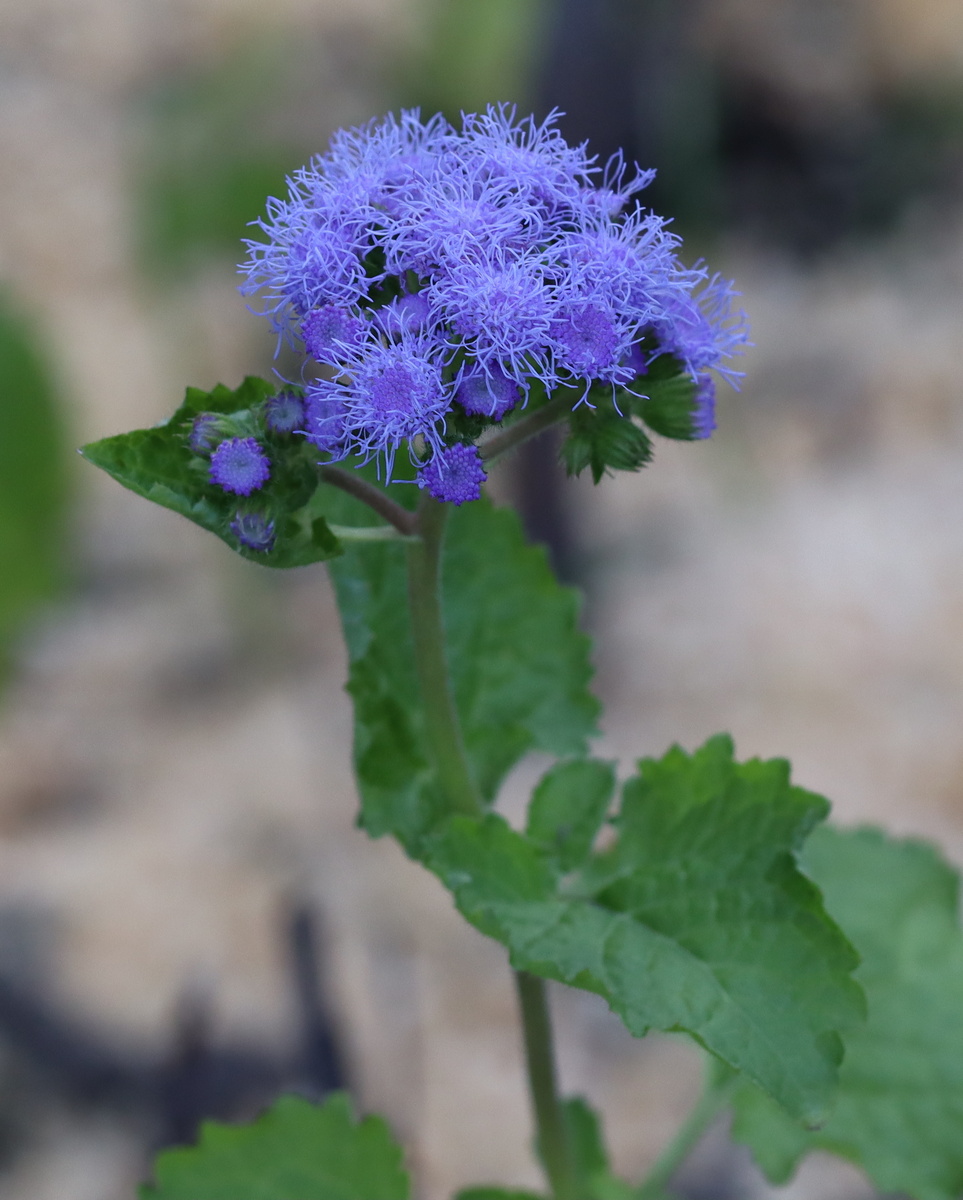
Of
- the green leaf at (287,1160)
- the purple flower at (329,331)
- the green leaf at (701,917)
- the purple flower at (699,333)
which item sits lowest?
the green leaf at (287,1160)

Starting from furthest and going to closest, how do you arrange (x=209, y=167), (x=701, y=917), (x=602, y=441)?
(x=209, y=167) → (x=701, y=917) → (x=602, y=441)

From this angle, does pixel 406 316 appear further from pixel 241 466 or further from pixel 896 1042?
pixel 896 1042

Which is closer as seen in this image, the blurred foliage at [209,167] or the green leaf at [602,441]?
the green leaf at [602,441]

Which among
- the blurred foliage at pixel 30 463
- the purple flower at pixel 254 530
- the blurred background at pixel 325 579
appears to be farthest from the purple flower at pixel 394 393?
the blurred foliage at pixel 30 463

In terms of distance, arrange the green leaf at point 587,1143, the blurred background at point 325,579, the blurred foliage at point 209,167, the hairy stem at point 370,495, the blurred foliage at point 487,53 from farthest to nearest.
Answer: the blurred foliage at point 209,167, the blurred foliage at point 487,53, the blurred background at point 325,579, the green leaf at point 587,1143, the hairy stem at point 370,495

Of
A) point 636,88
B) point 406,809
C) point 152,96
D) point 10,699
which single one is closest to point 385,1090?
point 406,809

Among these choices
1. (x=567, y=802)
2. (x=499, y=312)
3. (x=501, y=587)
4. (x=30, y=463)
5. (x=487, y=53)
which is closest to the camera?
(x=499, y=312)

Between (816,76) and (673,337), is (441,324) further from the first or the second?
(816,76)

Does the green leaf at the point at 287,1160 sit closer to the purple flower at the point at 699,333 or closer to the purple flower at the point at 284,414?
the purple flower at the point at 284,414

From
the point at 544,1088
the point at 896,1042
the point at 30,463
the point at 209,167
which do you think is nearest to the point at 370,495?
the point at 544,1088
